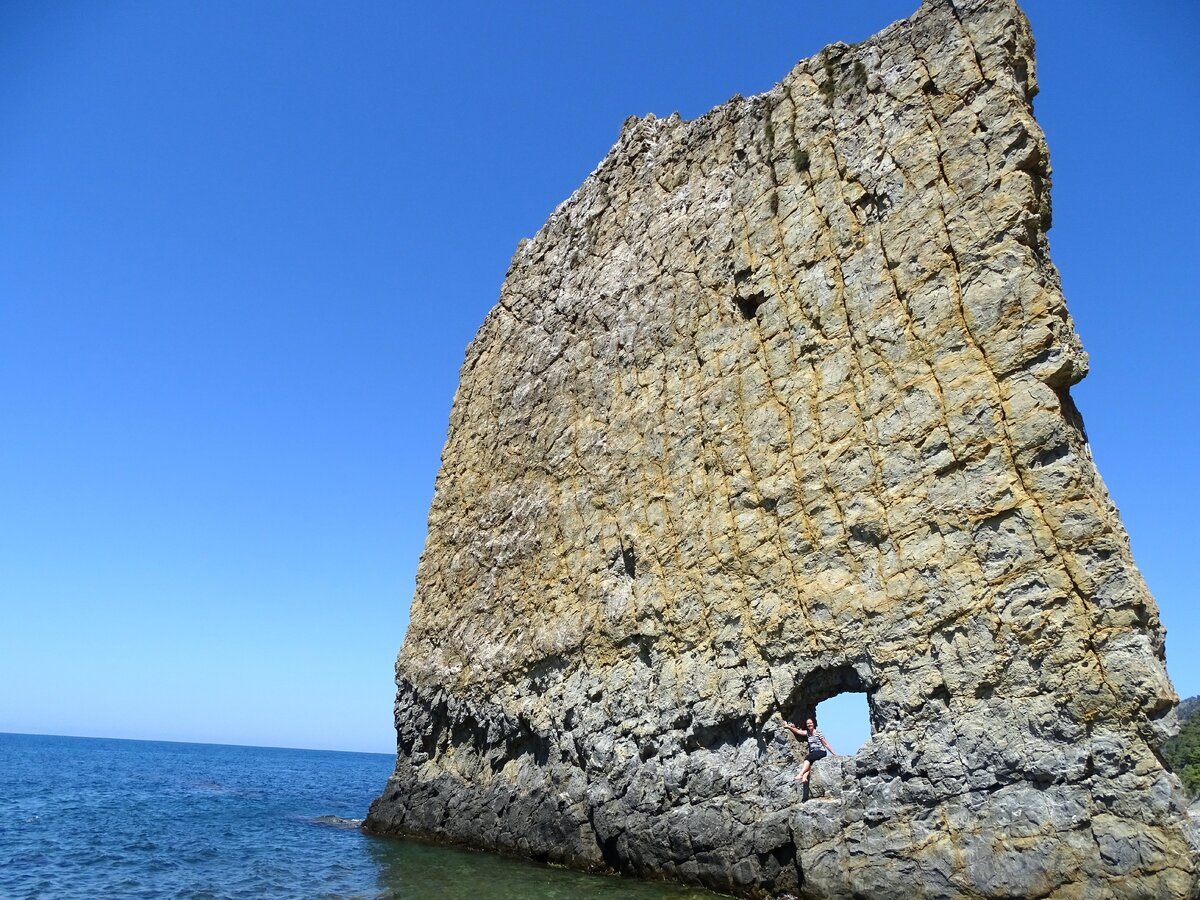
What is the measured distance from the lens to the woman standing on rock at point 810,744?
521 inches

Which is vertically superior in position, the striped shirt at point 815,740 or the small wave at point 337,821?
the striped shirt at point 815,740

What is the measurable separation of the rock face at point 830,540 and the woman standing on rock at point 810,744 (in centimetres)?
21

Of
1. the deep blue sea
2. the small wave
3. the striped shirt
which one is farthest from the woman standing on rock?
the small wave

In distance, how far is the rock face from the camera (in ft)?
36.4

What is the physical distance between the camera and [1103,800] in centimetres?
1042

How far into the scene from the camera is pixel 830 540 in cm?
1398

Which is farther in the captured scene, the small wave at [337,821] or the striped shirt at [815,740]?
the small wave at [337,821]

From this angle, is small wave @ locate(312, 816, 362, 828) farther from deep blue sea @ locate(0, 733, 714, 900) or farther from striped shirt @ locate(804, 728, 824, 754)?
striped shirt @ locate(804, 728, 824, 754)

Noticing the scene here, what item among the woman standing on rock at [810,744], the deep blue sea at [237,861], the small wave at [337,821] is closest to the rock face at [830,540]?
the woman standing on rock at [810,744]

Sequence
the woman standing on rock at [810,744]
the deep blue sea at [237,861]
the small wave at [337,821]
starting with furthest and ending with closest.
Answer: the small wave at [337,821] → the deep blue sea at [237,861] → the woman standing on rock at [810,744]

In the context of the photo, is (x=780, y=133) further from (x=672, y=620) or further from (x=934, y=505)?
(x=672, y=620)

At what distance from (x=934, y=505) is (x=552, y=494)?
10.4 metres

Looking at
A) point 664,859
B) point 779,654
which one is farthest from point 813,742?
point 664,859

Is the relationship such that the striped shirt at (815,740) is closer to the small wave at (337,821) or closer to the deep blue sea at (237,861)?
the deep blue sea at (237,861)
